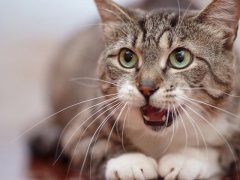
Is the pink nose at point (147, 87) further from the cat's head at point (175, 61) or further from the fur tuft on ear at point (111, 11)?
the fur tuft on ear at point (111, 11)

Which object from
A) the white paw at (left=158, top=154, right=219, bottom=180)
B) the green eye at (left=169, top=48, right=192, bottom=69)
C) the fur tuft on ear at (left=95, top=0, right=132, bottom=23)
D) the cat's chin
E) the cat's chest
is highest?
the fur tuft on ear at (left=95, top=0, right=132, bottom=23)

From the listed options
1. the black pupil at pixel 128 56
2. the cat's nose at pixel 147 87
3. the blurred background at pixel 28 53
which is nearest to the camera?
the cat's nose at pixel 147 87

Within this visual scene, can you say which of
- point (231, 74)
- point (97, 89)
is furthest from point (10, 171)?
point (231, 74)

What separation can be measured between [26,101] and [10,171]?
0.55 meters

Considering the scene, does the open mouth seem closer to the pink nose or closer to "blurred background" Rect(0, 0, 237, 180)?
the pink nose

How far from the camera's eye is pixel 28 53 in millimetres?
2088

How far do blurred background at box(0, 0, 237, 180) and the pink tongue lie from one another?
52cm

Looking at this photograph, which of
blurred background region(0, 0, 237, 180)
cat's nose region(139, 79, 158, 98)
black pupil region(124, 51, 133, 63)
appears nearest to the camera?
cat's nose region(139, 79, 158, 98)

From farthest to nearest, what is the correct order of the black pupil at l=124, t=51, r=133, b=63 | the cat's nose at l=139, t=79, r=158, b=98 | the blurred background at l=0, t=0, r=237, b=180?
the blurred background at l=0, t=0, r=237, b=180 → the black pupil at l=124, t=51, r=133, b=63 → the cat's nose at l=139, t=79, r=158, b=98

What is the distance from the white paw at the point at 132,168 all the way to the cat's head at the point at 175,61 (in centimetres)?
9

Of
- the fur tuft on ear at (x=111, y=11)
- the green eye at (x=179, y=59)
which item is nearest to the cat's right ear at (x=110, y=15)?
the fur tuft on ear at (x=111, y=11)

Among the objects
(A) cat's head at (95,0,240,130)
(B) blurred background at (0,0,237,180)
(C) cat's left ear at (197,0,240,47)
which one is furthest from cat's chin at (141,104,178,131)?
(B) blurred background at (0,0,237,180)

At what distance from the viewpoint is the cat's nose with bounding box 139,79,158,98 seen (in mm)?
1161

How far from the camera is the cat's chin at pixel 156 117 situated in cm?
122
